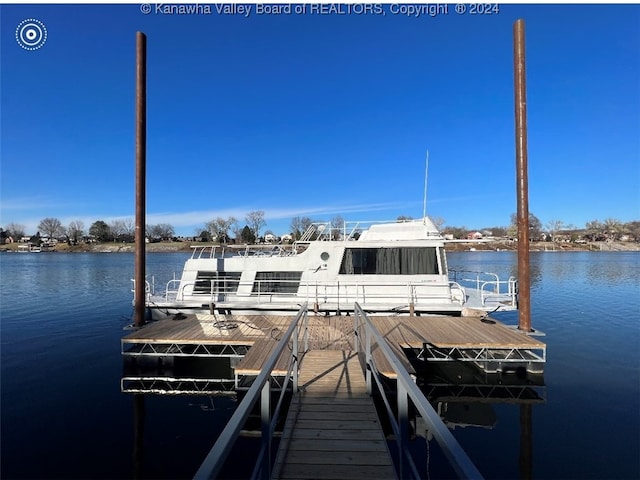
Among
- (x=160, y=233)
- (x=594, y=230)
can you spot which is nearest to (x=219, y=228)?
(x=160, y=233)

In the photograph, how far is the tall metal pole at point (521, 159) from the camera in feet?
32.2

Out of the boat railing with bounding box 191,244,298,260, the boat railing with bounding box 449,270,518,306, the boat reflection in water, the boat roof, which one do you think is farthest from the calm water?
the boat roof

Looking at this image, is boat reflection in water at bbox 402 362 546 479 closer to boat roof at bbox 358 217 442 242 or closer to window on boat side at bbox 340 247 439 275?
window on boat side at bbox 340 247 439 275

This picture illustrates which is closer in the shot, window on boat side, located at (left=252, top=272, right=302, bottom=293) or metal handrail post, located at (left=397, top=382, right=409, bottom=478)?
metal handrail post, located at (left=397, top=382, right=409, bottom=478)

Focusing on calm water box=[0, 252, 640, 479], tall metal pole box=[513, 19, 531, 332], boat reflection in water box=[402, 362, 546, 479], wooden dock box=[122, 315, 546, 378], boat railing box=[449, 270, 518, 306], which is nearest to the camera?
calm water box=[0, 252, 640, 479]

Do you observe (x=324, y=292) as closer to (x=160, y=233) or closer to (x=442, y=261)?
(x=442, y=261)

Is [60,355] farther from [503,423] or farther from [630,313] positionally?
[630,313]

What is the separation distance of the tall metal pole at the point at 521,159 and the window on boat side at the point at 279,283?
299 inches

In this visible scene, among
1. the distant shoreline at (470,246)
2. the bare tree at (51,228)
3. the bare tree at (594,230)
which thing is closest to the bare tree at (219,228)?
the distant shoreline at (470,246)

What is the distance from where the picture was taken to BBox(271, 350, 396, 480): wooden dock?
3.21 m

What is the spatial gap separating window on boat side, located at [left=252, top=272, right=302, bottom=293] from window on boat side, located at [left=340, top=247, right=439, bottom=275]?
6.32 ft

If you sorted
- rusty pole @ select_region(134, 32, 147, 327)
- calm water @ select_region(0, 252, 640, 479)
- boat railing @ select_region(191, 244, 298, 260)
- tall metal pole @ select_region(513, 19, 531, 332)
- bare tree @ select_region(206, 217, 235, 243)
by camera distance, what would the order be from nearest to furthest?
calm water @ select_region(0, 252, 640, 479) < tall metal pole @ select_region(513, 19, 531, 332) < rusty pole @ select_region(134, 32, 147, 327) < boat railing @ select_region(191, 244, 298, 260) < bare tree @ select_region(206, 217, 235, 243)

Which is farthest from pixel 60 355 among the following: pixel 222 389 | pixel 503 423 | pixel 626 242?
pixel 626 242

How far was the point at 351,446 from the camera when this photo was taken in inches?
142
